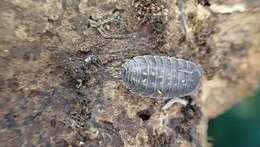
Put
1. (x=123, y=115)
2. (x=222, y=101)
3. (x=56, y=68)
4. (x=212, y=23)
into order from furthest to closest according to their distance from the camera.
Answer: (x=222, y=101), (x=212, y=23), (x=123, y=115), (x=56, y=68)

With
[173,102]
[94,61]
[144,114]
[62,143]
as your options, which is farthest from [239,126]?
[62,143]

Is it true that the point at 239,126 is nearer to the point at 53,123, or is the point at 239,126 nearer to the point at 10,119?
the point at 53,123

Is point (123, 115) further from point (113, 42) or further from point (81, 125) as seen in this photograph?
point (113, 42)

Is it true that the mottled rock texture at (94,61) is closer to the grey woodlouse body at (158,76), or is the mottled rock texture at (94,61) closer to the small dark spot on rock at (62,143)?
the small dark spot on rock at (62,143)

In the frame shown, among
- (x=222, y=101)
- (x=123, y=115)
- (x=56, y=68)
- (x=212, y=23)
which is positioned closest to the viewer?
(x=56, y=68)

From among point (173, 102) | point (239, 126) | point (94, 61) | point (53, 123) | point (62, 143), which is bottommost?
point (239, 126)

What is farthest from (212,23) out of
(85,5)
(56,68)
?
(56,68)

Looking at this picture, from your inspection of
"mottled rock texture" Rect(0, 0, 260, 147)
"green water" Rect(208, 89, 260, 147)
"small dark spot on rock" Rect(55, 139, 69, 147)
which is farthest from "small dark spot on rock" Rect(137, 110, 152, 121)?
"green water" Rect(208, 89, 260, 147)
